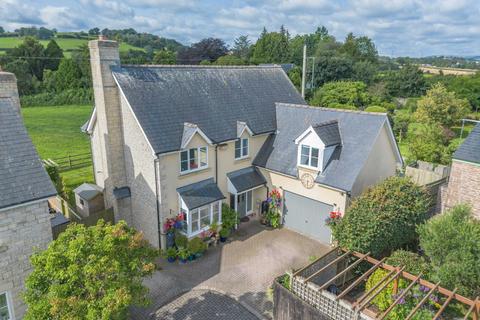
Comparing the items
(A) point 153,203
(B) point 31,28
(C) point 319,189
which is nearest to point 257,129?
(C) point 319,189

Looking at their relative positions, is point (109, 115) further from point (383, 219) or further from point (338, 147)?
point (383, 219)

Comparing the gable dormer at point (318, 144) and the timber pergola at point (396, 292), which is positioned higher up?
the gable dormer at point (318, 144)

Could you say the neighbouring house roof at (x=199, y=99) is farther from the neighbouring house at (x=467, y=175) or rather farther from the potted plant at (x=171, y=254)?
the neighbouring house at (x=467, y=175)

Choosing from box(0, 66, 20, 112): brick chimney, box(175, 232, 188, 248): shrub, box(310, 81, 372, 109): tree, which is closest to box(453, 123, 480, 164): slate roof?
box(175, 232, 188, 248): shrub

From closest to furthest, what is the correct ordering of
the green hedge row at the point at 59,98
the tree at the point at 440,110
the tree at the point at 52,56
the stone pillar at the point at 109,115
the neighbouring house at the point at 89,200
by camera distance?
the stone pillar at the point at 109,115 → the neighbouring house at the point at 89,200 → the tree at the point at 440,110 → the green hedge row at the point at 59,98 → the tree at the point at 52,56

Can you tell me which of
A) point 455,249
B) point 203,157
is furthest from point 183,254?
point 455,249

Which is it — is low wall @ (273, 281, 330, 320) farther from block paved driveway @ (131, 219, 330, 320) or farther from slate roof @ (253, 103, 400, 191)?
slate roof @ (253, 103, 400, 191)

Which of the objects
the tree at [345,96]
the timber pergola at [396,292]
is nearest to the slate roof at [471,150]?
the timber pergola at [396,292]

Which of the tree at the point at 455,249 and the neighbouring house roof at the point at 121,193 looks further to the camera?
the neighbouring house roof at the point at 121,193
